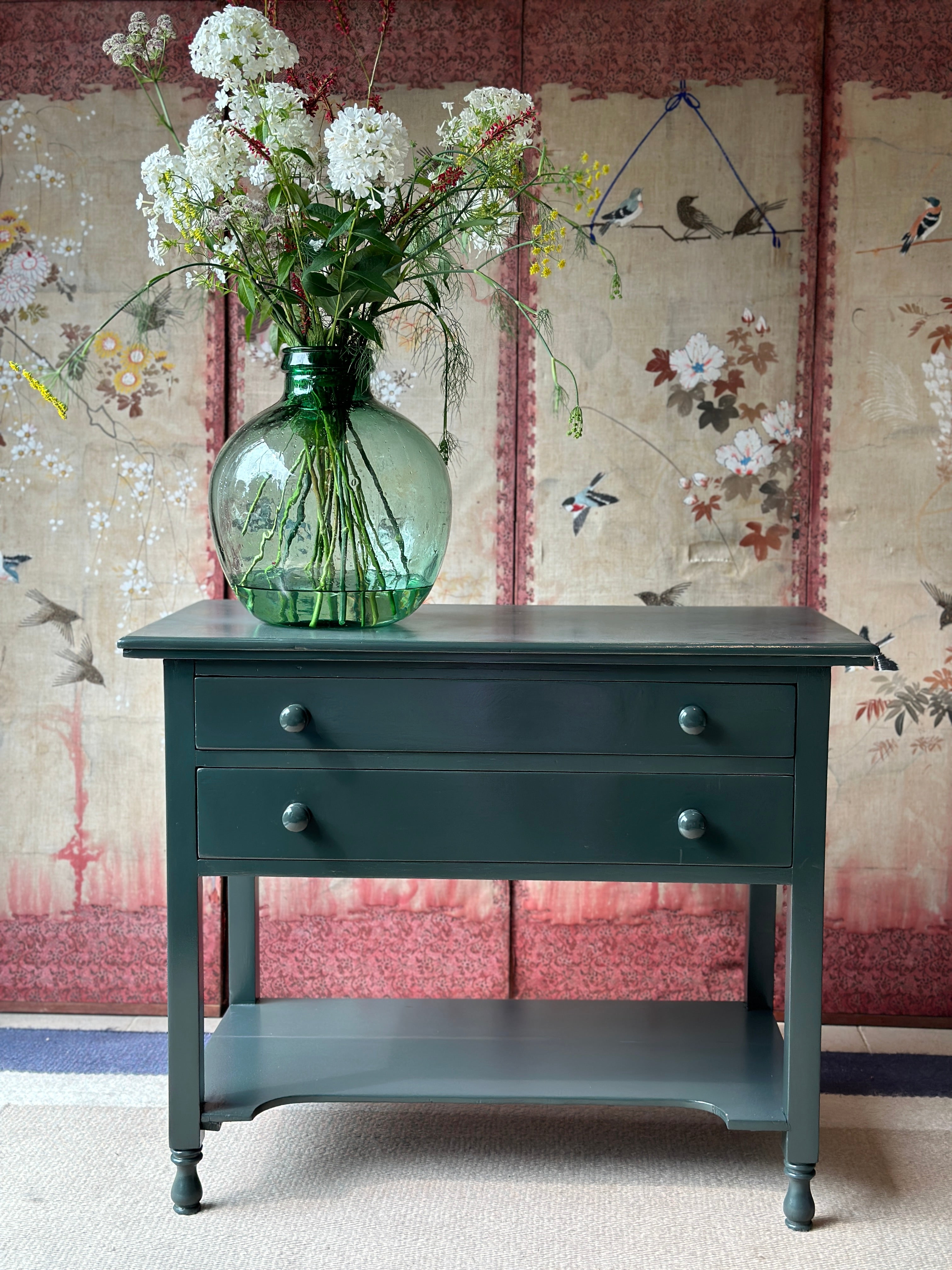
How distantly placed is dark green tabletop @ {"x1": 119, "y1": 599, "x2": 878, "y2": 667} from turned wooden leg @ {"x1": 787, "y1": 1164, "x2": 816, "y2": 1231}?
0.77 metres

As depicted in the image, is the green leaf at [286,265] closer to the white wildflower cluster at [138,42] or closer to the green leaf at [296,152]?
the green leaf at [296,152]

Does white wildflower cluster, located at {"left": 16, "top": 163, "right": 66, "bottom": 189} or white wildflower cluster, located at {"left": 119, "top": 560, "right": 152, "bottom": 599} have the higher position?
white wildflower cluster, located at {"left": 16, "top": 163, "right": 66, "bottom": 189}

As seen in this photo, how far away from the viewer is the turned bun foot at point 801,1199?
67.0 inches

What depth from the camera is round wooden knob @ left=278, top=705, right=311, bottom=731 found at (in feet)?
5.41

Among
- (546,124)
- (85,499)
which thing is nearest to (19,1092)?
(85,499)

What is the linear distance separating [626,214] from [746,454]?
21.3 inches

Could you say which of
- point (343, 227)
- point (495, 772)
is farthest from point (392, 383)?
point (495, 772)

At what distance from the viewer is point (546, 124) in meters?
2.26

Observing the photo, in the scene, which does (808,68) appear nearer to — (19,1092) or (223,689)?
(223,689)

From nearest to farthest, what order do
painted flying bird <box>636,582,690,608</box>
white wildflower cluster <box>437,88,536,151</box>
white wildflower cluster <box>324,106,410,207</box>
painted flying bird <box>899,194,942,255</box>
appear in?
white wildflower cluster <box>324,106,410,207</box> < white wildflower cluster <box>437,88,536,151</box> < painted flying bird <box>899,194,942,255</box> < painted flying bird <box>636,582,690,608</box>

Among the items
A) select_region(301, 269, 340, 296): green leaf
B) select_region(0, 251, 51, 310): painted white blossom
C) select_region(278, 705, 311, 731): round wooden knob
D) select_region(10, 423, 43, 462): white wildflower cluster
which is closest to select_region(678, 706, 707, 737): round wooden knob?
select_region(278, 705, 311, 731): round wooden knob

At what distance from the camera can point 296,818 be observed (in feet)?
5.43

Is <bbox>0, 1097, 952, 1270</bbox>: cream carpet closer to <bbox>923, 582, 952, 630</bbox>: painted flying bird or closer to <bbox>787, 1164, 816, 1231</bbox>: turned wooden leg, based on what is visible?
<bbox>787, 1164, 816, 1231</bbox>: turned wooden leg

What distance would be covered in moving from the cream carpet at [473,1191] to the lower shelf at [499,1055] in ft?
0.53
